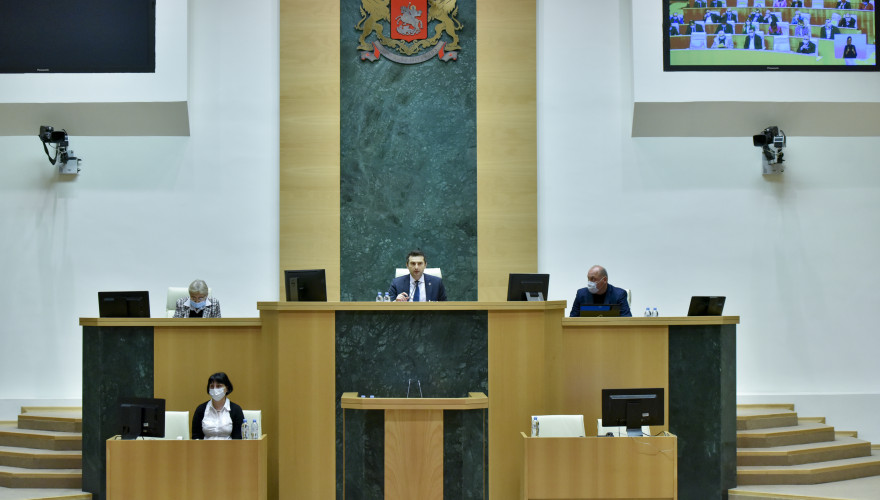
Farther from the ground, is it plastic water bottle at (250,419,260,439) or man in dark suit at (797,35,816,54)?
man in dark suit at (797,35,816,54)

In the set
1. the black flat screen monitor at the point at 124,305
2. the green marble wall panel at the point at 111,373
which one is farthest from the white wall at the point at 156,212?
the green marble wall panel at the point at 111,373

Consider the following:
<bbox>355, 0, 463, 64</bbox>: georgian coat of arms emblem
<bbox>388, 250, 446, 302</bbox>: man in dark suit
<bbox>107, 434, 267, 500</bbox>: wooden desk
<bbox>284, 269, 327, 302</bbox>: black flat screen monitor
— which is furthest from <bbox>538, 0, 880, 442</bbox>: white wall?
<bbox>107, 434, 267, 500</bbox>: wooden desk

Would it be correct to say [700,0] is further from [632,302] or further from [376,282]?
[376,282]

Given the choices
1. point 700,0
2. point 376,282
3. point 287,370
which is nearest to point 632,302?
point 376,282

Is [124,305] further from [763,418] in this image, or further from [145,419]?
[763,418]

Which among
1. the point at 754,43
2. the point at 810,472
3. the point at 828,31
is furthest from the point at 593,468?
the point at 828,31

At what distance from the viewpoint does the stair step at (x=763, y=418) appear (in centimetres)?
799

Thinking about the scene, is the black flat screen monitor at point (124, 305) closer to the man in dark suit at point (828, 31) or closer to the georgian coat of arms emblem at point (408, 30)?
the georgian coat of arms emblem at point (408, 30)

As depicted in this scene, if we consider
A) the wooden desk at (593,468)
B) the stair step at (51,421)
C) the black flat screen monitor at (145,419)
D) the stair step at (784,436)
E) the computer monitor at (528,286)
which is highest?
the computer monitor at (528,286)

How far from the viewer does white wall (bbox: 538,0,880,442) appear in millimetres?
9039

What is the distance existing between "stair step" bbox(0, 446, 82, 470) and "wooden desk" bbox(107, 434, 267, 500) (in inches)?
82.3

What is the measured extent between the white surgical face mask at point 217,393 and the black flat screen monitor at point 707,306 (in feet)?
11.7

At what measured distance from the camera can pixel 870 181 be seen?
916 cm

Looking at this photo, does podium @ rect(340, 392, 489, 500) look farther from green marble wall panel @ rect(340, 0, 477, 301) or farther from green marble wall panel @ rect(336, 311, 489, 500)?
green marble wall panel @ rect(340, 0, 477, 301)
